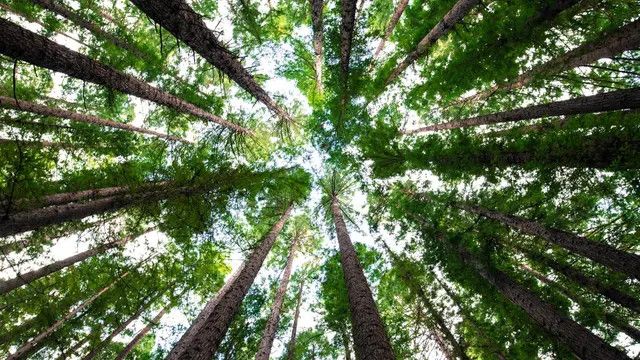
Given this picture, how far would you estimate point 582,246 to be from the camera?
751 centimetres

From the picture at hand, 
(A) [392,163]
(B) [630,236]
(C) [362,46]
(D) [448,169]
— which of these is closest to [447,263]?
(D) [448,169]

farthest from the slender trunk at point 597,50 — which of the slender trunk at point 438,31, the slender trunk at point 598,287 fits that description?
the slender trunk at point 598,287

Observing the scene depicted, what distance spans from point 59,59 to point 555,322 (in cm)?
1048

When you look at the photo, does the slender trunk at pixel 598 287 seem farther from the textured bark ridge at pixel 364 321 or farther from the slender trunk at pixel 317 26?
the slender trunk at pixel 317 26

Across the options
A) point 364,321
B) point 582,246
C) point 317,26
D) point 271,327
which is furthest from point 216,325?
point 317,26

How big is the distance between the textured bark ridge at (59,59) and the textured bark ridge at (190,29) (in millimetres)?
1307

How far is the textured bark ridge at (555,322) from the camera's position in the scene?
6.50 m

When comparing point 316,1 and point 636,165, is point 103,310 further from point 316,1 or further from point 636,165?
point 636,165

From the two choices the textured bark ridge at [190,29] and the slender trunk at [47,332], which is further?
the slender trunk at [47,332]

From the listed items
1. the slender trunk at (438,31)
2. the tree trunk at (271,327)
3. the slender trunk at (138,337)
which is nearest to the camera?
the slender trunk at (438,31)

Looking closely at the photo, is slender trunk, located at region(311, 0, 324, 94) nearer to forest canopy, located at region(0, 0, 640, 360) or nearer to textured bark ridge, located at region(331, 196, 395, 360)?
forest canopy, located at region(0, 0, 640, 360)

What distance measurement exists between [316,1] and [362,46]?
1.98m

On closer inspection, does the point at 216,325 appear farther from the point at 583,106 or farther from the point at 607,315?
the point at 607,315

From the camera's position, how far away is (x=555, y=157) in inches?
303
